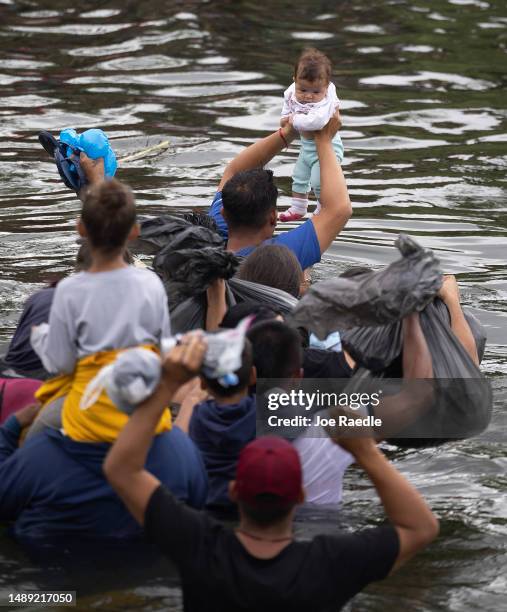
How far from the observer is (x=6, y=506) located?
5.56m

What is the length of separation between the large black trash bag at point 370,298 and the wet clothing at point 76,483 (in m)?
0.81

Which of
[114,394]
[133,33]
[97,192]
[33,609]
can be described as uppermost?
[97,192]

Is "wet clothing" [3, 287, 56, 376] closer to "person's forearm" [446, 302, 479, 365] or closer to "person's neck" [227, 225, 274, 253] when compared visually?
"person's neck" [227, 225, 274, 253]

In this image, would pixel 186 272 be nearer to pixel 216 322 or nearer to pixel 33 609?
pixel 216 322

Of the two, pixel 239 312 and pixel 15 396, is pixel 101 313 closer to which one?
pixel 15 396

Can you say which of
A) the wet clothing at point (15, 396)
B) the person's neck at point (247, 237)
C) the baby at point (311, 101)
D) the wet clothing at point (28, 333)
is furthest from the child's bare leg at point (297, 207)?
the wet clothing at point (15, 396)

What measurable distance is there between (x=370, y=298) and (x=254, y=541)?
169cm

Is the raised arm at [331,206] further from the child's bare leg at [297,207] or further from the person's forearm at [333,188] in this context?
the child's bare leg at [297,207]

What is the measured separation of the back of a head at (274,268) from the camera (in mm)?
6992

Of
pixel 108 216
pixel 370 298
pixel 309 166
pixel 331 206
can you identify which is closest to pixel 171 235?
pixel 331 206

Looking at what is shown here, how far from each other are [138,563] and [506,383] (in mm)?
3098

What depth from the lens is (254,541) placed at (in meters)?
4.38

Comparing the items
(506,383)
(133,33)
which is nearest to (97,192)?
(506,383)

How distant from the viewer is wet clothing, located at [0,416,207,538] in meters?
5.29
